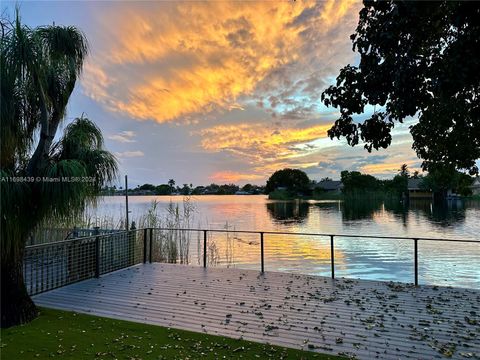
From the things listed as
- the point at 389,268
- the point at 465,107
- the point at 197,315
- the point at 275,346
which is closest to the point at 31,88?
the point at 197,315

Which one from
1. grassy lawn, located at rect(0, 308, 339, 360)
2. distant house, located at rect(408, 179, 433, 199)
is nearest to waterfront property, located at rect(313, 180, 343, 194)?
distant house, located at rect(408, 179, 433, 199)

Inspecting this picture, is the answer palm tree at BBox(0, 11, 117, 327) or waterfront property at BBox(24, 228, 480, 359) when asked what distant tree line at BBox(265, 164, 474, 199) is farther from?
palm tree at BBox(0, 11, 117, 327)

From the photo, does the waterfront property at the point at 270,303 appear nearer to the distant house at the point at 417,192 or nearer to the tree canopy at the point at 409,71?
the tree canopy at the point at 409,71

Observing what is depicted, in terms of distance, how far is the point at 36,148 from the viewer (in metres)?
4.47

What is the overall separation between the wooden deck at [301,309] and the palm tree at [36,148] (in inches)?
50.6

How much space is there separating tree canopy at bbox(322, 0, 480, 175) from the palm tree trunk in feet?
14.3

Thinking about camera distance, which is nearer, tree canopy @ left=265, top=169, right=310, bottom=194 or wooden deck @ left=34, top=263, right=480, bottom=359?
wooden deck @ left=34, top=263, right=480, bottom=359

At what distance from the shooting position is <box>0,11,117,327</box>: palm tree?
380 cm

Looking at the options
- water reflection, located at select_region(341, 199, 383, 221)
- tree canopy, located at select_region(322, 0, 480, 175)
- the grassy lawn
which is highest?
tree canopy, located at select_region(322, 0, 480, 175)

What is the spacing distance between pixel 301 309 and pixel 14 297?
3910 mm

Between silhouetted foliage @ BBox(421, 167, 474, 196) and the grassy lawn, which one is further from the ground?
silhouetted foliage @ BBox(421, 167, 474, 196)

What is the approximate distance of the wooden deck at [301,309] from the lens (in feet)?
12.5

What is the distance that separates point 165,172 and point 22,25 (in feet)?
76.9

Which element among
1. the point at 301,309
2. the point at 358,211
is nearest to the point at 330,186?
the point at 358,211
